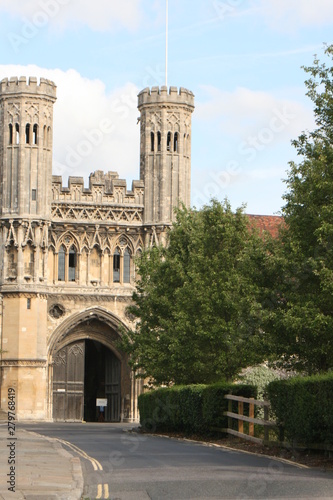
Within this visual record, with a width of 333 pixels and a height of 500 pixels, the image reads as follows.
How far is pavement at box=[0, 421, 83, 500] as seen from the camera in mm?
14320

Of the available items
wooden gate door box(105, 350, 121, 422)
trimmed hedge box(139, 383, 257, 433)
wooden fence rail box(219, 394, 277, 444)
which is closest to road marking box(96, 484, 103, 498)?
wooden fence rail box(219, 394, 277, 444)

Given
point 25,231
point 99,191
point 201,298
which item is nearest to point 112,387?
point 25,231

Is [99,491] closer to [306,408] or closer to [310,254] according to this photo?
[306,408]

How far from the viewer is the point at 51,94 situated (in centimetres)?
5894

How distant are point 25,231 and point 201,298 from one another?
24.5m

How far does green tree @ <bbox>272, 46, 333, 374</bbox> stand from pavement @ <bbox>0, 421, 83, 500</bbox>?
5.82m

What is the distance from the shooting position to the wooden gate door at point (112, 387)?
194 ft

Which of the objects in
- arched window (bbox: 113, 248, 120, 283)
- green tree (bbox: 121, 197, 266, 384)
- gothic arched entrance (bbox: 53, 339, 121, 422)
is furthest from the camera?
arched window (bbox: 113, 248, 120, 283)

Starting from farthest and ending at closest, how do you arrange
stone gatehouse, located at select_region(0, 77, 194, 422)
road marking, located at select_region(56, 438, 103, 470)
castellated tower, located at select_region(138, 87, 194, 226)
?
Result: 1. castellated tower, located at select_region(138, 87, 194, 226)
2. stone gatehouse, located at select_region(0, 77, 194, 422)
3. road marking, located at select_region(56, 438, 103, 470)

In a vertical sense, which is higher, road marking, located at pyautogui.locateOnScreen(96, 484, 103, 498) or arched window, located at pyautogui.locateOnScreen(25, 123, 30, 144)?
arched window, located at pyautogui.locateOnScreen(25, 123, 30, 144)

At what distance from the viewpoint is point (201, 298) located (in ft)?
112

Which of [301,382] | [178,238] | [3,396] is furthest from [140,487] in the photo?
[3,396]

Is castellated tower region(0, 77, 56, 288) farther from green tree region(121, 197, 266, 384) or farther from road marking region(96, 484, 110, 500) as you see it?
road marking region(96, 484, 110, 500)

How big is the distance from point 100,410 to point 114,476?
4463 centimetres
